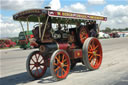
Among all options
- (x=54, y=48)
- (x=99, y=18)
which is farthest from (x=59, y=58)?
(x=99, y=18)

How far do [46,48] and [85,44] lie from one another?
5.53 ft

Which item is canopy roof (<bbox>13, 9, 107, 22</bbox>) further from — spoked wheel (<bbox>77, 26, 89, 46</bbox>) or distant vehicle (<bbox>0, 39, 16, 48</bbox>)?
distant vehicle (<bbox>0, 39, 16, 48</bbox>)

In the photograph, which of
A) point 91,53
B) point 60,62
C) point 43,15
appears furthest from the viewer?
point 91,53

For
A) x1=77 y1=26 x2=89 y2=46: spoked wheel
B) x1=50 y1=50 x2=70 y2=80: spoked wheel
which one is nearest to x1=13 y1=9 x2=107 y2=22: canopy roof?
x1=77 y1=26 x2=89 y2=46: spoked wheel

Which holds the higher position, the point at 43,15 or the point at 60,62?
the point at 43,15

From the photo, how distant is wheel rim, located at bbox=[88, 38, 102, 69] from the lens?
7.22 m

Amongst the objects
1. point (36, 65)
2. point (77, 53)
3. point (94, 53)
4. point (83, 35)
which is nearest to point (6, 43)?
point (83, 35)

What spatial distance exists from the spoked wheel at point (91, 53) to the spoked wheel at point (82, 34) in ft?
1.03

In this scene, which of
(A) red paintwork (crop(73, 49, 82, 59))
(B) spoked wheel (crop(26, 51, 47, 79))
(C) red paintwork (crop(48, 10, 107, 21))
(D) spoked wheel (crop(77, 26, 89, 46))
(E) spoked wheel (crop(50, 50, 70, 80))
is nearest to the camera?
(E) spoked wheel (crop(50, 50, 70, 80))

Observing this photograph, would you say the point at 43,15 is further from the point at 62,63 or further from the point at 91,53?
the point at 91,53

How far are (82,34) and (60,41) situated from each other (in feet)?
4.18

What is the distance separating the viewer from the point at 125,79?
5.51 m

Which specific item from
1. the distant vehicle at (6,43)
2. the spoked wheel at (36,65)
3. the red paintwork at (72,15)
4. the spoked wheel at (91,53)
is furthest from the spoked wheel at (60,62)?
the distant vehicle at (6,43)

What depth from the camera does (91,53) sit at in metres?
7.20
